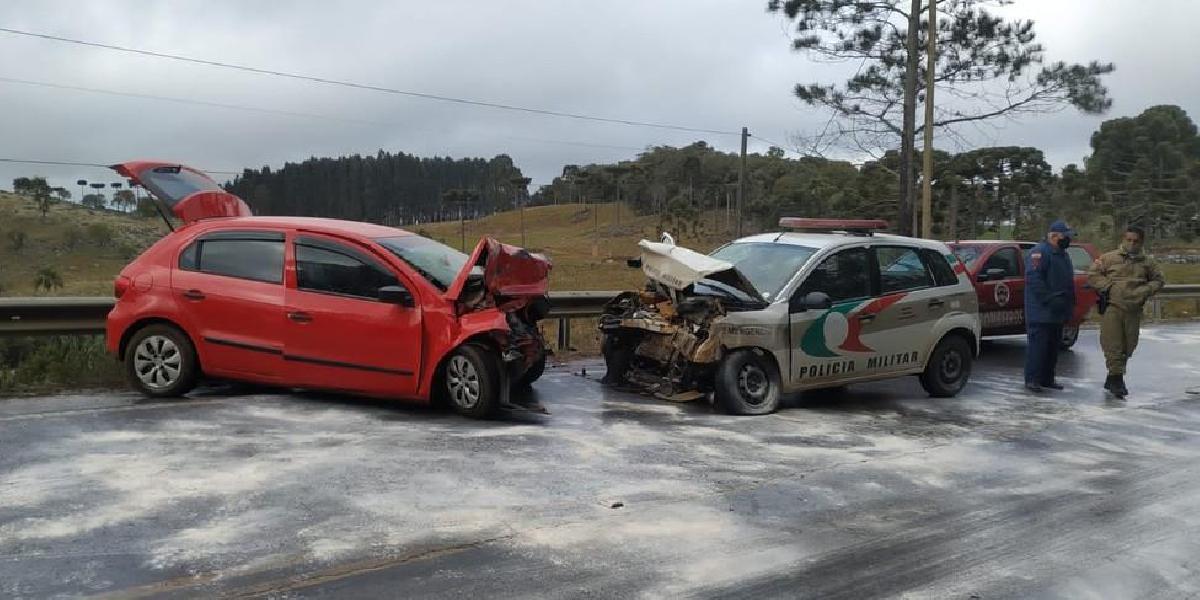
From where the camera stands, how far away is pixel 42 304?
28.7 ft

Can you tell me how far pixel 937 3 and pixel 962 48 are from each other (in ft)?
4.40

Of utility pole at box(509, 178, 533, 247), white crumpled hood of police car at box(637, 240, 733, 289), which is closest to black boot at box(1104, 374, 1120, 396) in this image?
white crumpled hood of police car at box(637, 240, 733, 289)

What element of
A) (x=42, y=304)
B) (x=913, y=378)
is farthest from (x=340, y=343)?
(x=913, y=378)

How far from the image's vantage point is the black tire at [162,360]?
25.3ft

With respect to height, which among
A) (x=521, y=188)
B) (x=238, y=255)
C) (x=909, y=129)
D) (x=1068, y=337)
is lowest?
(x=1068, y=337)

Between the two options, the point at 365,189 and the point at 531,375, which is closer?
the point at 531,375

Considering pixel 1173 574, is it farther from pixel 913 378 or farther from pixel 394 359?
pixel 913 378

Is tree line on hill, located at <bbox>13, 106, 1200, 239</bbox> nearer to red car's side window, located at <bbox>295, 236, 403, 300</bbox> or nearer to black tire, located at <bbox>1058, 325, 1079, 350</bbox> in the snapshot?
red car's side window, located at <bbox>295, 236, 403, 300</bbox>

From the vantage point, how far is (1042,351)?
398 inches

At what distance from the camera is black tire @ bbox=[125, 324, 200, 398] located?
770 cm

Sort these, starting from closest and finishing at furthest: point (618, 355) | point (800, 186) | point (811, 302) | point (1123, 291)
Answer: point (811, 302)
point (618, 355)
point (1123, 291)
point (800, 186)

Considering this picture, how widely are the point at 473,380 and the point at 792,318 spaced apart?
2916 millimetres

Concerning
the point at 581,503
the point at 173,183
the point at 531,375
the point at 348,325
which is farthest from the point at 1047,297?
the point at 173,183

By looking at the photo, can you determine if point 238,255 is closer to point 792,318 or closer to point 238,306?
point 238,306
